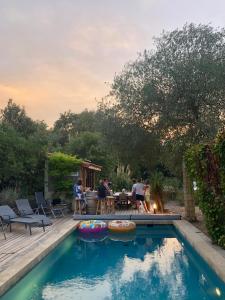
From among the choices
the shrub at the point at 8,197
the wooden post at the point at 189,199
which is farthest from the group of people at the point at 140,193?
the shrub at the point at 8,197

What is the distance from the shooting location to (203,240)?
37.5 feet

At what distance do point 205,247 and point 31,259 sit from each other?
14.2ft

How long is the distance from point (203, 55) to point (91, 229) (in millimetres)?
7256

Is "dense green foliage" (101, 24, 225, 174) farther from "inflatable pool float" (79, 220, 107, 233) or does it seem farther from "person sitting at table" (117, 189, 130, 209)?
"person sitting at table" (117, 189, 130, 209)

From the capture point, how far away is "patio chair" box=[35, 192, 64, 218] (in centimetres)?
1673

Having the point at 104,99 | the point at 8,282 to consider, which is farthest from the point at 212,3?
the point at 8,282

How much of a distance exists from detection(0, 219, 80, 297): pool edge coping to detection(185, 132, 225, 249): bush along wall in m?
4.20

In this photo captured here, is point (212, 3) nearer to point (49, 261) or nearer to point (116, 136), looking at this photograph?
point (116, 136)

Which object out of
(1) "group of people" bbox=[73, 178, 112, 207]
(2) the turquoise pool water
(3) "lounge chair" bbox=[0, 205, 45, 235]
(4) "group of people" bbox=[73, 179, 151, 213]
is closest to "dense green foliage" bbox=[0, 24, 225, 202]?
(4) "group of people" bbox=[73, 179, 151, 213]

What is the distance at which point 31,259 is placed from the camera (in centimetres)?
893

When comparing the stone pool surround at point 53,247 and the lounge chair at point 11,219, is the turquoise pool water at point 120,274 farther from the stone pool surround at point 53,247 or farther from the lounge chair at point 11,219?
the lounge chair at point 11,219

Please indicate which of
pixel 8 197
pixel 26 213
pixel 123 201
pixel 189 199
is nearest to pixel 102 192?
pixel 123 201

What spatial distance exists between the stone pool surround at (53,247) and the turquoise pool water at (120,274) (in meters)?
0.16

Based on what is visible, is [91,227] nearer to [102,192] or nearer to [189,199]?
[102,192]
